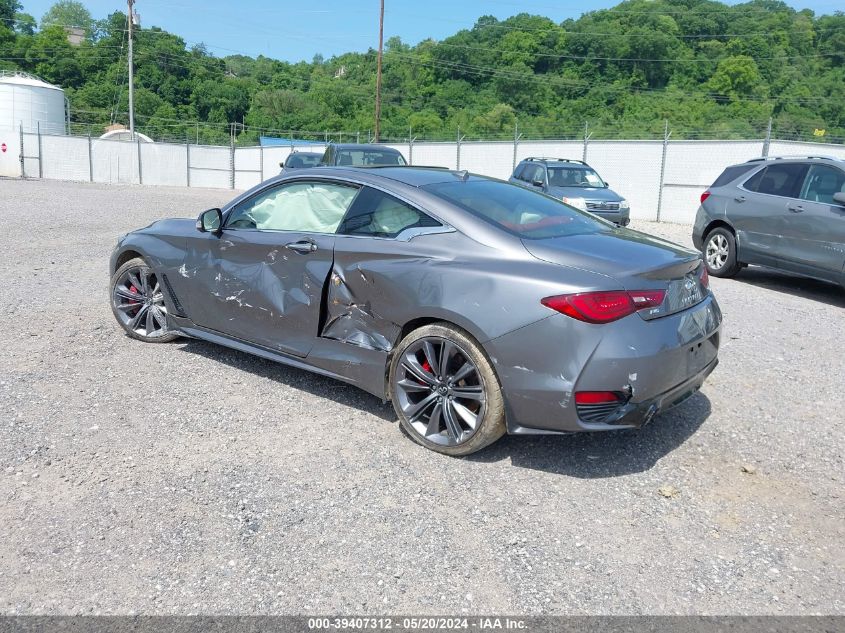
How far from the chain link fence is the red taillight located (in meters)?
17.3

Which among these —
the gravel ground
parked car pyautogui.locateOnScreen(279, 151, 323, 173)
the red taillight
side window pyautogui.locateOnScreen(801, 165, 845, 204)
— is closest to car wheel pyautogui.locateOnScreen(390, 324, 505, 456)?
the gravel ground

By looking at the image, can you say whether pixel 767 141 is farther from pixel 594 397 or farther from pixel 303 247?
pixel 594 397

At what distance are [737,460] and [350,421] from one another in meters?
2.23

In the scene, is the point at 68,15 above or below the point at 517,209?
above

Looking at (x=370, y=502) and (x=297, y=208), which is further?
(x=297, y=208)

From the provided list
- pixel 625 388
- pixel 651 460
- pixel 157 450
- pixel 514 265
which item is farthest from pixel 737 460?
pixel 157 450

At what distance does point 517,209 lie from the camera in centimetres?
434

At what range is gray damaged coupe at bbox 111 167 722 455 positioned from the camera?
11.4 ft

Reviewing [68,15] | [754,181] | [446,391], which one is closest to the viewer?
[446,391]

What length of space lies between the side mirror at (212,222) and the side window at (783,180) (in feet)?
23.8

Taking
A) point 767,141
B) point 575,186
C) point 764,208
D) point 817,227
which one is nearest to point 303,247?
point 817,227

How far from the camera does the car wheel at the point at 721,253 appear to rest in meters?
9.80

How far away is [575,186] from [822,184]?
686 centimetres

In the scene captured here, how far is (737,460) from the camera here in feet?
13.0
